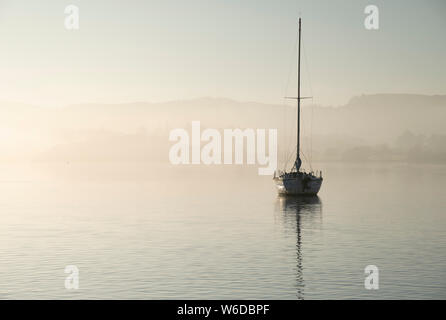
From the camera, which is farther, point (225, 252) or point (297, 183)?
point (297, 183)

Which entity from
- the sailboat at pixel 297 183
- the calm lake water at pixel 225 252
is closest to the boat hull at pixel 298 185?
the sailboat at pixel 297 183

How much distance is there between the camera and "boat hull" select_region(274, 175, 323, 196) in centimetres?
10269

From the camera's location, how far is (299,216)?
80000 mm

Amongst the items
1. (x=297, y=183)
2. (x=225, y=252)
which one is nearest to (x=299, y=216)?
(x=297, y=183)

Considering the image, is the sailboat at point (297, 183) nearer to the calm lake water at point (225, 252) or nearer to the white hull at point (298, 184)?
the white hull at point (298, 184)

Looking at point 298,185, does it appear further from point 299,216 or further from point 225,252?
point 225,252

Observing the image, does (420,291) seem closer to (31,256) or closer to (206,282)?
(206,282)

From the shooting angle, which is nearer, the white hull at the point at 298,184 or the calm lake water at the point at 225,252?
the calm lake water at the point at 225,252

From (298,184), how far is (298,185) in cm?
15

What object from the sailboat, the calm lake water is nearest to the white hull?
the sailboat

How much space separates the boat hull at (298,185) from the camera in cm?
10269
